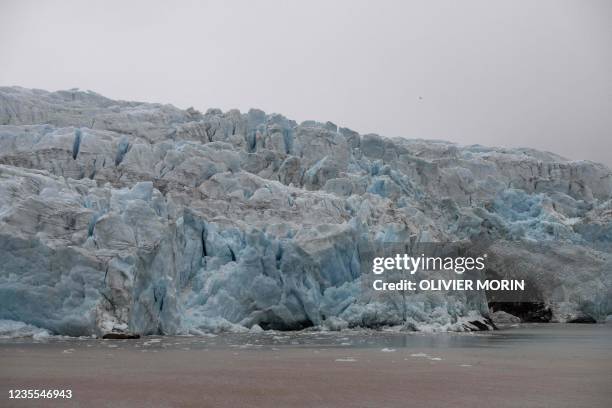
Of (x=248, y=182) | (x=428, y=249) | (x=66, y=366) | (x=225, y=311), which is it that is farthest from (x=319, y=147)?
(x=66, y=366)

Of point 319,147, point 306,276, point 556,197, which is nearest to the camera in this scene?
point 306,276

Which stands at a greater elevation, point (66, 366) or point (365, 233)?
point (365, 233)

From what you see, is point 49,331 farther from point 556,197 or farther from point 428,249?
point 556,197

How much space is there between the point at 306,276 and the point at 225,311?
3.63 metres

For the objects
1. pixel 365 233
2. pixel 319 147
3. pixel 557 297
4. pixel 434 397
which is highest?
pixel 319 147

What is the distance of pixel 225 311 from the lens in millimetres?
21438

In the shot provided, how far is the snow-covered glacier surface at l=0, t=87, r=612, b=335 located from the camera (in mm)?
18422

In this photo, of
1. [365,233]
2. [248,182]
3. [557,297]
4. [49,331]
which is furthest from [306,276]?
[557,297]

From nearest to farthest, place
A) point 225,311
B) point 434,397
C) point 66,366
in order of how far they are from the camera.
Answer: point 434,397 < point 66,366 < point 225,311

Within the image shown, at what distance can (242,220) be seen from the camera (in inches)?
1013

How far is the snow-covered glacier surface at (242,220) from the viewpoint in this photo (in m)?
18.4

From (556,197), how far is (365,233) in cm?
2340

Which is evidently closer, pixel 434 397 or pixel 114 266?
pixel 434 397

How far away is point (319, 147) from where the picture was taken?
122ft
